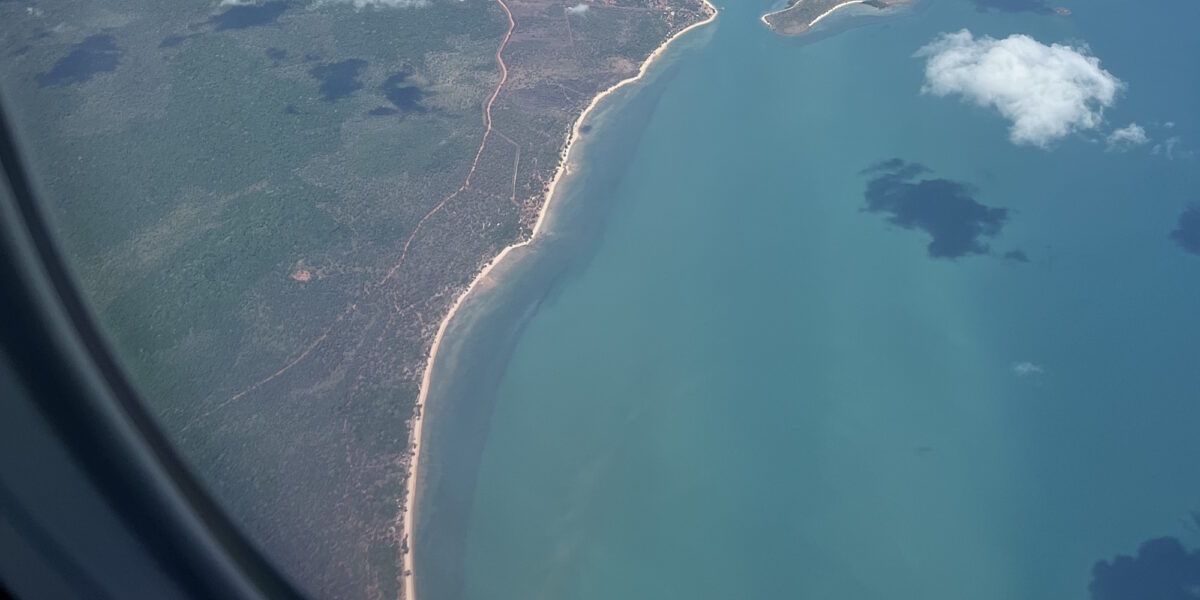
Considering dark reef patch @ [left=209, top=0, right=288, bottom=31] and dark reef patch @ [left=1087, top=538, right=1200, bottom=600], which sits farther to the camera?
dark reef patch @ [left=209, top=0, right=288, bottom=31]

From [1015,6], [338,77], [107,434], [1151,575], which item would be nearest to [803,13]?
[1015,6]

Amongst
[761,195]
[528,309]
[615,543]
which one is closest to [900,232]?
[761,195]

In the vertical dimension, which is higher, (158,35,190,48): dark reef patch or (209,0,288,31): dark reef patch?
(209,0,288,31): dark reef patch

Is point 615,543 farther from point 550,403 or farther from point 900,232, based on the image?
point 900,232

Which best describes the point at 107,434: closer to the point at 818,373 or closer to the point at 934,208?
the point at 818,373

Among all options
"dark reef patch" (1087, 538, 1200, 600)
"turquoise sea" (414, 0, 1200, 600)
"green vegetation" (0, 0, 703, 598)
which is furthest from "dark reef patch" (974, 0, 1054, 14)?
"dark reef patch" (1087, 538, 1200, 600)

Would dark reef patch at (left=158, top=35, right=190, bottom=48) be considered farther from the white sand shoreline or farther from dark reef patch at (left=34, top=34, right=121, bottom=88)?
the white sand shoreline
